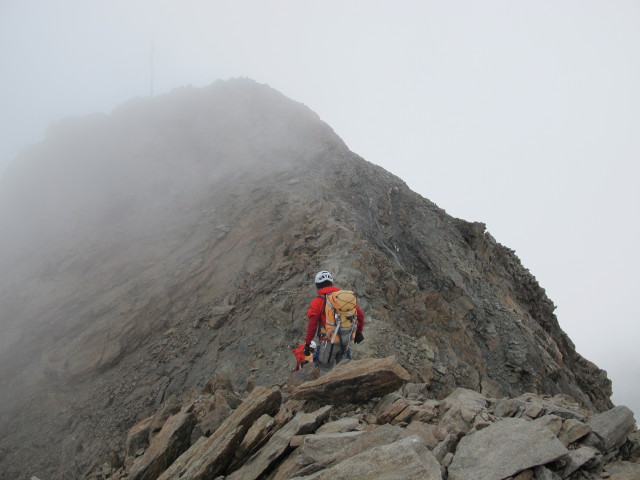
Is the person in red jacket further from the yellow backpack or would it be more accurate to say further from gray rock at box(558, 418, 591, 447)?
gray rock at box(558, 418, 591, 447)

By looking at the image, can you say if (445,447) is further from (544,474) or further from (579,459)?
(579,459)

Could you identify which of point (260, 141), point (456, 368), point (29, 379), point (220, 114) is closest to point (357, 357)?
point (456, 368)

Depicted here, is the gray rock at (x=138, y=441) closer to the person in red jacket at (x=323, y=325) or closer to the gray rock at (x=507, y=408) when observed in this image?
the person in red jacket at (x=323, y=325)

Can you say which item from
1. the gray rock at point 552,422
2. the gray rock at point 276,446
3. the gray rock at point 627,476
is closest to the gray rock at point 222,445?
the gray rock at point 276,446

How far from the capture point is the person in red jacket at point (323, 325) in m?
8.94

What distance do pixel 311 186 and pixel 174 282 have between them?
848 cm

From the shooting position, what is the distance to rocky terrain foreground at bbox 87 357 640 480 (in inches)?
206

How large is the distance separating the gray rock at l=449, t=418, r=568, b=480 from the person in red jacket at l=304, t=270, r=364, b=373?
355 cm

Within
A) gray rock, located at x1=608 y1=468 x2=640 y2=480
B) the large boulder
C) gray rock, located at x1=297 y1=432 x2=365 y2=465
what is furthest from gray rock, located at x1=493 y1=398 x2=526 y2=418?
gray rock, located at x1=297 y1=432 x2=365 y2=465

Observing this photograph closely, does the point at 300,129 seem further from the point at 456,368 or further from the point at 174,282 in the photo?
the point at 456,368

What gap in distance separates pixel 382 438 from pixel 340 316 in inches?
132

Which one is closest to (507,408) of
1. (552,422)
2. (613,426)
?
(552,422)

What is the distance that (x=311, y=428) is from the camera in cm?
650

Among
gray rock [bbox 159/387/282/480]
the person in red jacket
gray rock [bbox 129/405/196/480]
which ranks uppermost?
the person in red jacket
